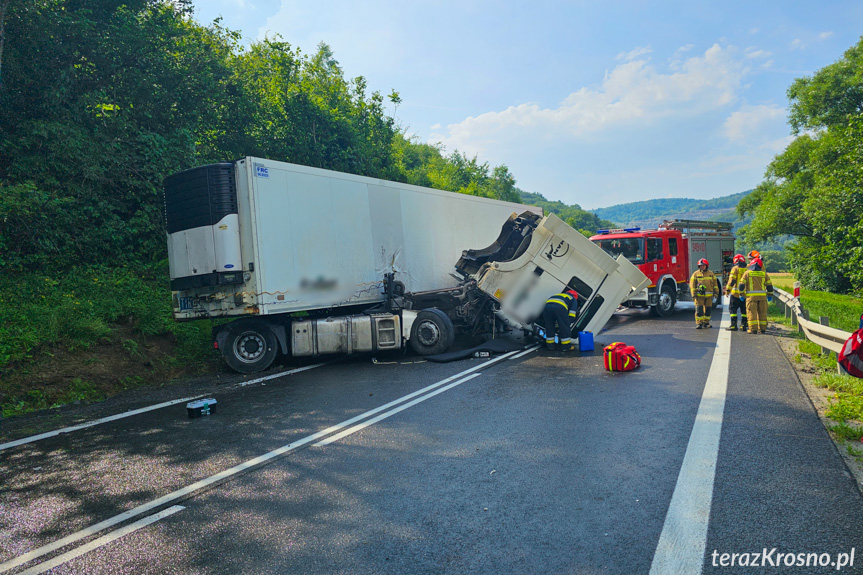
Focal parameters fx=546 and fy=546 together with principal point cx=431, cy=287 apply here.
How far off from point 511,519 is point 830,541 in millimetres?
1767

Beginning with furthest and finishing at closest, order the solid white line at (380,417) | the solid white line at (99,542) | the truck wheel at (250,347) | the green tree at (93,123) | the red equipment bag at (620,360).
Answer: the green tree at (93,123)
the truck wheel at (250,347)
the red equipment bag at (620,360)
the solid white line at (380,417)
the solid white line at (99,542)

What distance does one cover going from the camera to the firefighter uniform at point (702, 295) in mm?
12984

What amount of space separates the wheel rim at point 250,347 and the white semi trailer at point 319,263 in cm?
2

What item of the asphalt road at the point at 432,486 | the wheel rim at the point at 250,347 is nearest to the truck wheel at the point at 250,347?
the wheel rim at the point at 250,347

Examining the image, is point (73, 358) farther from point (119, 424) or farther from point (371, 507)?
point (371, 507)

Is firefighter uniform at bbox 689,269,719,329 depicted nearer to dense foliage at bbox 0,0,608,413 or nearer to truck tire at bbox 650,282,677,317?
truck tire at bbox 650,282,677,317

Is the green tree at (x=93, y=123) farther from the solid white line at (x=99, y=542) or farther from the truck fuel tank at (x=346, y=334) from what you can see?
the solid white line at (x=99, y=542)

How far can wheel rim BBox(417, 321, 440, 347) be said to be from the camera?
10039mm

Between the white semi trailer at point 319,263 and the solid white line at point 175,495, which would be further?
the white semi trailer at point 319,263

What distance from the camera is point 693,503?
11.8ft

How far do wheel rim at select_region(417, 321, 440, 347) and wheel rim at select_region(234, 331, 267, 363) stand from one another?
9.06 ft

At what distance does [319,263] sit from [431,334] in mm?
2417

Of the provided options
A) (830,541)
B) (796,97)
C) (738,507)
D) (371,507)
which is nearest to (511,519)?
(371,507)

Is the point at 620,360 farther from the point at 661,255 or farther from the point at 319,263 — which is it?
the point at 661,255
